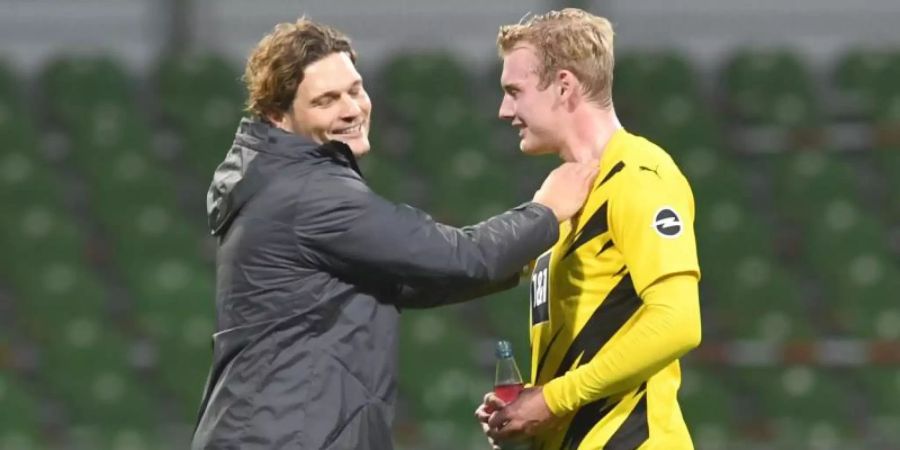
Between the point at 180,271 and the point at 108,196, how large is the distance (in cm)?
87

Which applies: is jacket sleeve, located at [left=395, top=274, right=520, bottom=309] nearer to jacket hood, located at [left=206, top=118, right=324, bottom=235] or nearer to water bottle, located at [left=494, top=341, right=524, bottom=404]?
water bottle, located at [left=494, top=341, right=524, bottom=404]

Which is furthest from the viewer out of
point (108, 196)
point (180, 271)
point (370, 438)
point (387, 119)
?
point (387, 119)

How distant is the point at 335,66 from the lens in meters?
3.37

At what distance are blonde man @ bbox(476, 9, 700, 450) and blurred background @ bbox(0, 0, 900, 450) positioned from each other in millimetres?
3561

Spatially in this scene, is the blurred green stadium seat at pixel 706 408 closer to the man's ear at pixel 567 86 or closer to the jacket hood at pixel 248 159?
the man's ear at pixel 567 86

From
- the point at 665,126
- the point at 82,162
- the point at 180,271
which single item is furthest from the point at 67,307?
the point at 665,126

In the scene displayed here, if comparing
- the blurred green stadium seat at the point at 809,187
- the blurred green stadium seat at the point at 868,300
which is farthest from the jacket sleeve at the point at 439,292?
the blurred green stadium seat at the point at 809,187

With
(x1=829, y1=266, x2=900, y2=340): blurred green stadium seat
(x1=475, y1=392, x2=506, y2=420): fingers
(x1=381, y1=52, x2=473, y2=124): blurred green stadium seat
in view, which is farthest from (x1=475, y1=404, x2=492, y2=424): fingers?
(x1=381, y1=52, x2=473, y2=124): blurred green stadium seat

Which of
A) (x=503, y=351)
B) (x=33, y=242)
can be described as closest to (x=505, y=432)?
(x=503, y=351)

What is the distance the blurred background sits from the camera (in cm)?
766

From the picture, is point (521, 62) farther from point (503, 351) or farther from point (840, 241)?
point (840, 241)

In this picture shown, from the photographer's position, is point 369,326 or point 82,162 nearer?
point 369,326

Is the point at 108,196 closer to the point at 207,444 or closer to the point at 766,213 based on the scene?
the point at 766,213

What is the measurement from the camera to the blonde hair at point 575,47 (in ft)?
11.1
